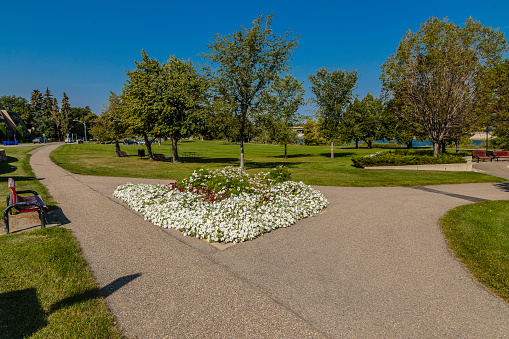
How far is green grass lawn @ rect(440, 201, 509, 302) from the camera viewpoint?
189 inches

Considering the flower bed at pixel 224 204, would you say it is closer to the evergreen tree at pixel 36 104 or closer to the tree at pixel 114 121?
the tree at pixel 114 121

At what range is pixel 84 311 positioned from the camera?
3.74m

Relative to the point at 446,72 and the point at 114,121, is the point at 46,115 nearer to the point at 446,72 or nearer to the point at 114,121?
the point at 114,121

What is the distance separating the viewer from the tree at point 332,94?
2923 centimetres

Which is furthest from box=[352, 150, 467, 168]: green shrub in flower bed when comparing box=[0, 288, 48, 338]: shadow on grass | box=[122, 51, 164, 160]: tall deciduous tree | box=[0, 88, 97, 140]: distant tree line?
box=[0, 88, 97, 140]: distant tree line

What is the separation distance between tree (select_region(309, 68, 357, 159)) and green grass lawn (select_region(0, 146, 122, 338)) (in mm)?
28165

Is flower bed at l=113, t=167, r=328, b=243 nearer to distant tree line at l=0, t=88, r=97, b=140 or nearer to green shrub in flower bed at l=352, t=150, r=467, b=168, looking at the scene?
green shrub in flower bed at l=352, t=150, r=467, b=168

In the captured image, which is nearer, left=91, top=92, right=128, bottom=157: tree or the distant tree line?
left=91, top=92, right=128, bottom=157: tree

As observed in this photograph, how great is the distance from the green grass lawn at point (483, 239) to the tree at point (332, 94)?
22.0 meters

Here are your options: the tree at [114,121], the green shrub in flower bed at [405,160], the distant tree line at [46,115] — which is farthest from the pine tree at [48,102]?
the green shrub in flower bed at [405,160]

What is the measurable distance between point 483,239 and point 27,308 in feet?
29.1

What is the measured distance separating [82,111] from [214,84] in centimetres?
12613

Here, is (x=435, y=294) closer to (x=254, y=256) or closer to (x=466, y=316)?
(x=466, y=316)

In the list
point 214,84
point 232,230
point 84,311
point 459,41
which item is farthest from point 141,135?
→ point 459,41
